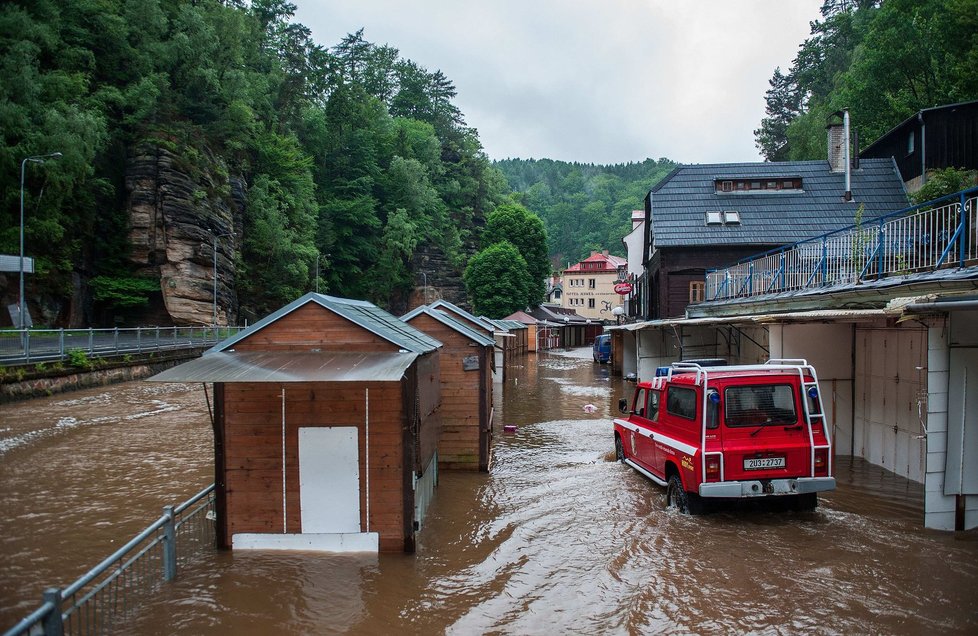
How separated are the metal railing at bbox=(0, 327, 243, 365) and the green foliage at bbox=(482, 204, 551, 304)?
40317 mm

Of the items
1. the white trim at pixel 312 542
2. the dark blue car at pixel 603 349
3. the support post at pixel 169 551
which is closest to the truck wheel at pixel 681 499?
the white trim at pixel 312 542

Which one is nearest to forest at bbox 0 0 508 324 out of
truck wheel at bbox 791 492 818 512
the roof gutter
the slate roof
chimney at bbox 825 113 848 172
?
the slate roof

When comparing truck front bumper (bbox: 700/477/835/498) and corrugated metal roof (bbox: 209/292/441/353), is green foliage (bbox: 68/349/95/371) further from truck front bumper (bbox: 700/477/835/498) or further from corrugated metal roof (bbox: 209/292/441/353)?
truck front bumper (bbox: 700/477/835/498)

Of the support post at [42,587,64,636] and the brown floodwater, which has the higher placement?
the support post at [42,587,64,636]

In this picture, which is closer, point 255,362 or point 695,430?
point 255,362

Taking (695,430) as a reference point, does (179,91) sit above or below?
above

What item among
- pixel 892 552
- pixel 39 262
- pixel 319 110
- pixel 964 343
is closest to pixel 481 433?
pixel 892 552

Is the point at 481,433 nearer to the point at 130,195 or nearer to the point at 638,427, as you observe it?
the point at 638,427

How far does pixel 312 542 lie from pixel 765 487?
20.2 feet

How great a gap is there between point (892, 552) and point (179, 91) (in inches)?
2139

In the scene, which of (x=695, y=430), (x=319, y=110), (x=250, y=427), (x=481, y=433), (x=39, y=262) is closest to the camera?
(x=250, y=427)

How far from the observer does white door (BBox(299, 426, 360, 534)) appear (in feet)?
25.3

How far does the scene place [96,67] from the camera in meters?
42.9

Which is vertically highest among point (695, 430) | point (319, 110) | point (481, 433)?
point (319, 110)
